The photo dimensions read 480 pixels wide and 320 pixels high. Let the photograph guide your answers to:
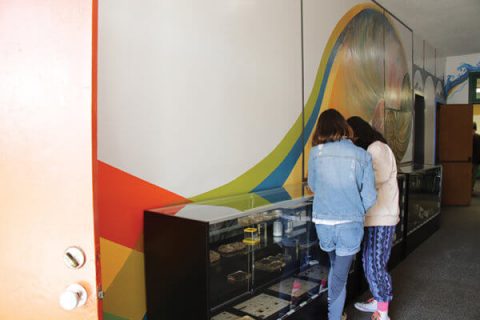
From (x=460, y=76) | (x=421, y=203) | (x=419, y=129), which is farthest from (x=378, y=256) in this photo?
(x=460, y=76)

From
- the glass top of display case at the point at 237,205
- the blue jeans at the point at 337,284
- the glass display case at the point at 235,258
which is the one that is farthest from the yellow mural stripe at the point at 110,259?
the blue jeans at the point at 337,284

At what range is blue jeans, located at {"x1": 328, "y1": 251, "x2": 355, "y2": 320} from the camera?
244 cm

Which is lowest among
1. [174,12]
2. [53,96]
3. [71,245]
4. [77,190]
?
[71,245]

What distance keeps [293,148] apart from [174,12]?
160 cm

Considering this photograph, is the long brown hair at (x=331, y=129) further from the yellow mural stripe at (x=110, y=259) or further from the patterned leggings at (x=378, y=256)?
the yellow mural stripe at (x=110, y=259)

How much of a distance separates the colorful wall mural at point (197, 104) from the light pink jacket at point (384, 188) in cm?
65

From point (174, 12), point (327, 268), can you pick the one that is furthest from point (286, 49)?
point (327, 268)

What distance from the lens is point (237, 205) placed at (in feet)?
7.39

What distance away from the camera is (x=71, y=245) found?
1.08m

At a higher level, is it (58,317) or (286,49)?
(286,49)

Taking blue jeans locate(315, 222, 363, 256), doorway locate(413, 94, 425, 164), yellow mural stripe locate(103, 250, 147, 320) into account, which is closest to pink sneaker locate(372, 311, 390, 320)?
blue jeans locate(315, 222, 363, 256)

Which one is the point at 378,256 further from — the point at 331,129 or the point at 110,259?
the point at 110,259

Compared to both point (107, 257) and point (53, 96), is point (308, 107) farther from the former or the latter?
point (53, 96)

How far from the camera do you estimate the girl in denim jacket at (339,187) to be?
7.53 ft
